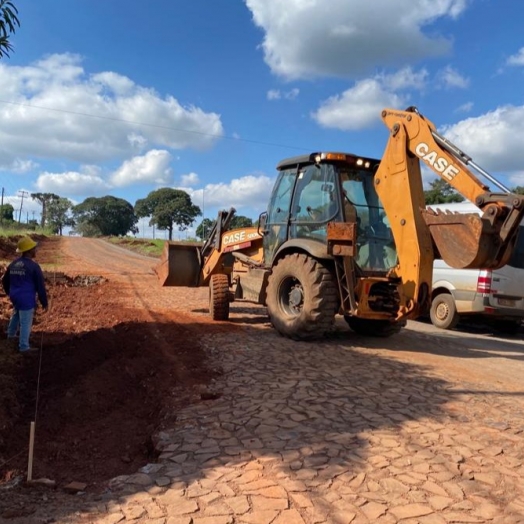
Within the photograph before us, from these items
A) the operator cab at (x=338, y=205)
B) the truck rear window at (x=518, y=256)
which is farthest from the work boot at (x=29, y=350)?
the truck rear window at (x=518, y=256)

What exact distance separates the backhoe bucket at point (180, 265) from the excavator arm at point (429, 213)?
187 inches

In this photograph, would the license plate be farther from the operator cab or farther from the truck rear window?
the operator cab

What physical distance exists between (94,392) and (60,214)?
331 ft

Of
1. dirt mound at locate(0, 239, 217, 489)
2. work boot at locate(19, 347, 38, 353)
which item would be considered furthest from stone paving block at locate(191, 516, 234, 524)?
work boot at locate(19, 347, 38, 353)

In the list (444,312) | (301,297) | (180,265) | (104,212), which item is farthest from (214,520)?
(104,212)

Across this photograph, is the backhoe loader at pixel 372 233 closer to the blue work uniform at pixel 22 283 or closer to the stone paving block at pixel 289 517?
the blue work uniform at pixel 22 283

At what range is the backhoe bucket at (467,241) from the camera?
6.44 meters

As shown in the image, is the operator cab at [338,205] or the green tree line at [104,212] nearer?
the operator cab at [338,205]

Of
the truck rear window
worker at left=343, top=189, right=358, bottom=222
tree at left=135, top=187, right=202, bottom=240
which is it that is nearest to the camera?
worker at left=343, top=189, right=358, bottom=222

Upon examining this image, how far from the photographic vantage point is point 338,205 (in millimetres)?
7840

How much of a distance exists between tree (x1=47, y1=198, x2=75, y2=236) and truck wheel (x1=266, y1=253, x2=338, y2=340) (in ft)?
318

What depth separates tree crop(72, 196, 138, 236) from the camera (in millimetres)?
93062

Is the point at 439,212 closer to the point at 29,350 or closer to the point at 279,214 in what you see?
the point at 279,214

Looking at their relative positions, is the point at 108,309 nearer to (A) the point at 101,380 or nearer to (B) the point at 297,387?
(A) the point at 101,380
